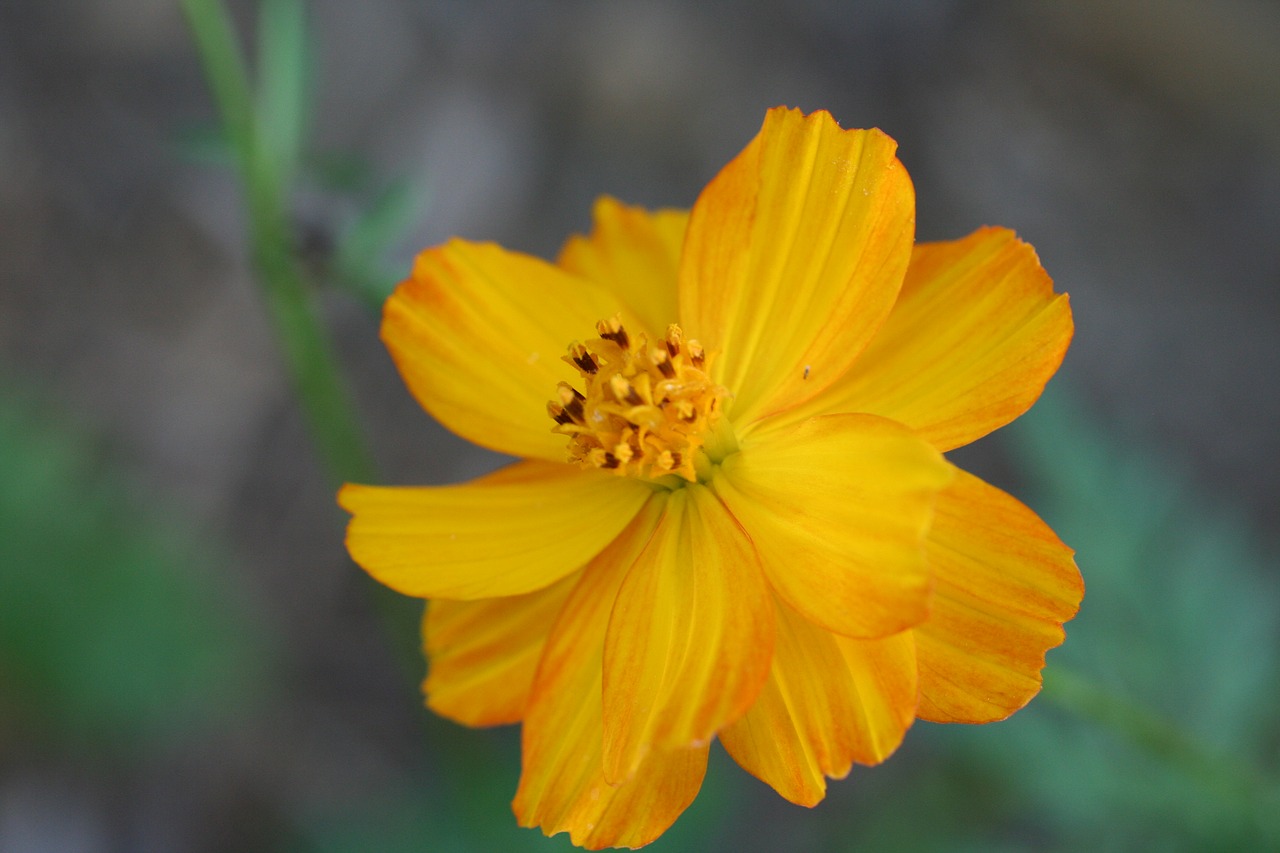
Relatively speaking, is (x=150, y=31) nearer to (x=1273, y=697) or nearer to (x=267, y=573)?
(x=267, y=573)

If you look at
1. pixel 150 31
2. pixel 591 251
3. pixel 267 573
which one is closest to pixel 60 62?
pixel 150 31

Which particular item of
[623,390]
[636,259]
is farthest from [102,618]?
[623,390]

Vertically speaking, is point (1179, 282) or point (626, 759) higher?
point (1179, 282)

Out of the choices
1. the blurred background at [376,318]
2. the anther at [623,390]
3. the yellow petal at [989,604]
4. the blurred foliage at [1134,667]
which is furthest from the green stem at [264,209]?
the blurred foliage at [1134,667]

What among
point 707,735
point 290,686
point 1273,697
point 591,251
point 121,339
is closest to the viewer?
point 707,735

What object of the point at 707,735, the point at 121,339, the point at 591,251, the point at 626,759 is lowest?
the point at 121,339

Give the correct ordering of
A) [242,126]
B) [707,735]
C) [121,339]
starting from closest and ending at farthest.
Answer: [707,735] → [242,126] → [121,339]

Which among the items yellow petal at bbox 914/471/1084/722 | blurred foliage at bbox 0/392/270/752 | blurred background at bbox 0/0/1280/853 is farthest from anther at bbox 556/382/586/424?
blurred foliage at bbox 0/392/270/752
